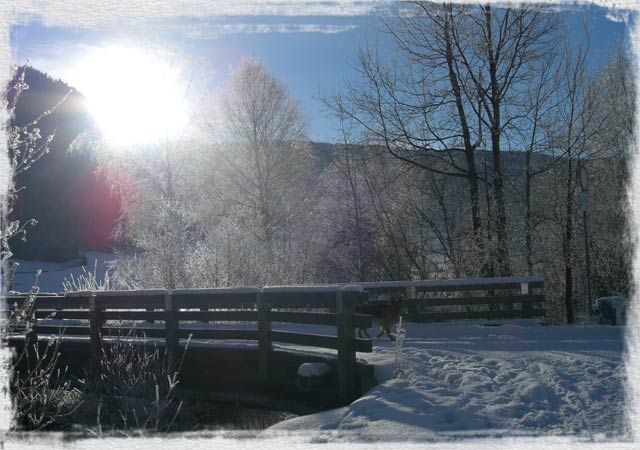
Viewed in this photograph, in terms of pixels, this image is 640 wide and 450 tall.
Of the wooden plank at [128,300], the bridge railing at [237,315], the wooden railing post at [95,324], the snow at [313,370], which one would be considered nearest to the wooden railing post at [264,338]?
the bridge railing at [237,315]

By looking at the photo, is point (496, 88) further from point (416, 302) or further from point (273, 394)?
point (273, 394)

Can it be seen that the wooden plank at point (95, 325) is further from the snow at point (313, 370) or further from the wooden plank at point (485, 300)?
the wooden plank at point (485, 300)

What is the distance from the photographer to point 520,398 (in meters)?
4.97

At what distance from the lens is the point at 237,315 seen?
7949 millimetres

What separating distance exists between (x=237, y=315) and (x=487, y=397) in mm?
4034

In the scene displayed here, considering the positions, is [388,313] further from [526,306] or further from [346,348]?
[526,306]

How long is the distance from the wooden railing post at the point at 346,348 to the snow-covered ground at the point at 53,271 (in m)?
22.3

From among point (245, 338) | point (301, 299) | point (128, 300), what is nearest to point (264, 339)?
point (245, 338)

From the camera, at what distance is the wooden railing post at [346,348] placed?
629cm

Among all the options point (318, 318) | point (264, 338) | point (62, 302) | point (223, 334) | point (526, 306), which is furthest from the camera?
point (526, 306)

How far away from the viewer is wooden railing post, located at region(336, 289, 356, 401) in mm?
6285

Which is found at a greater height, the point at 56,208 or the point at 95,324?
the point at 56,208

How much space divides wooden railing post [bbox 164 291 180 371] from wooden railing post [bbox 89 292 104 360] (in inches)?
50.4

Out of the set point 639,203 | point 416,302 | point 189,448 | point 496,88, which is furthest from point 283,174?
point 189,448
